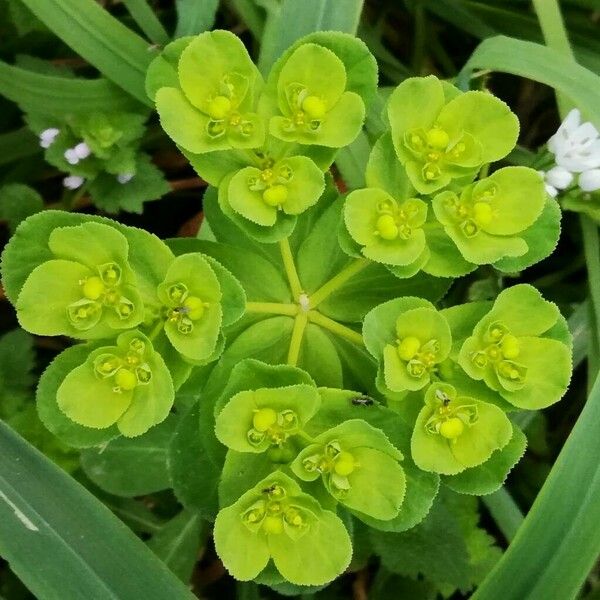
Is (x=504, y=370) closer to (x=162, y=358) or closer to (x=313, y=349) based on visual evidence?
(x=313, y=349)

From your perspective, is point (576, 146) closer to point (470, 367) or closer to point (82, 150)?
point (470, 367)

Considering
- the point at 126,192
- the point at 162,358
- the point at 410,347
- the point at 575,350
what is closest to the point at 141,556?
the point at 162,358

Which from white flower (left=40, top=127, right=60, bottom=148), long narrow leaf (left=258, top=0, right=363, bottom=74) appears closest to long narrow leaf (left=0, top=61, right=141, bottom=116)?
white flower (left=40, top=127, right=60, bottom=148)

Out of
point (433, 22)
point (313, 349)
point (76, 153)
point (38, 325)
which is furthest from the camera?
point (433, 22)

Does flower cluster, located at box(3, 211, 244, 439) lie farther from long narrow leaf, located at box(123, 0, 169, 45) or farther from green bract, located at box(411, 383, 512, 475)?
long narrow leaf, located at box(123, 0, 169, 45)

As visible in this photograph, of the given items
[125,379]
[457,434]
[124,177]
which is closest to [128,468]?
[124,177]

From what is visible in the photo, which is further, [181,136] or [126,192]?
[126,192]
